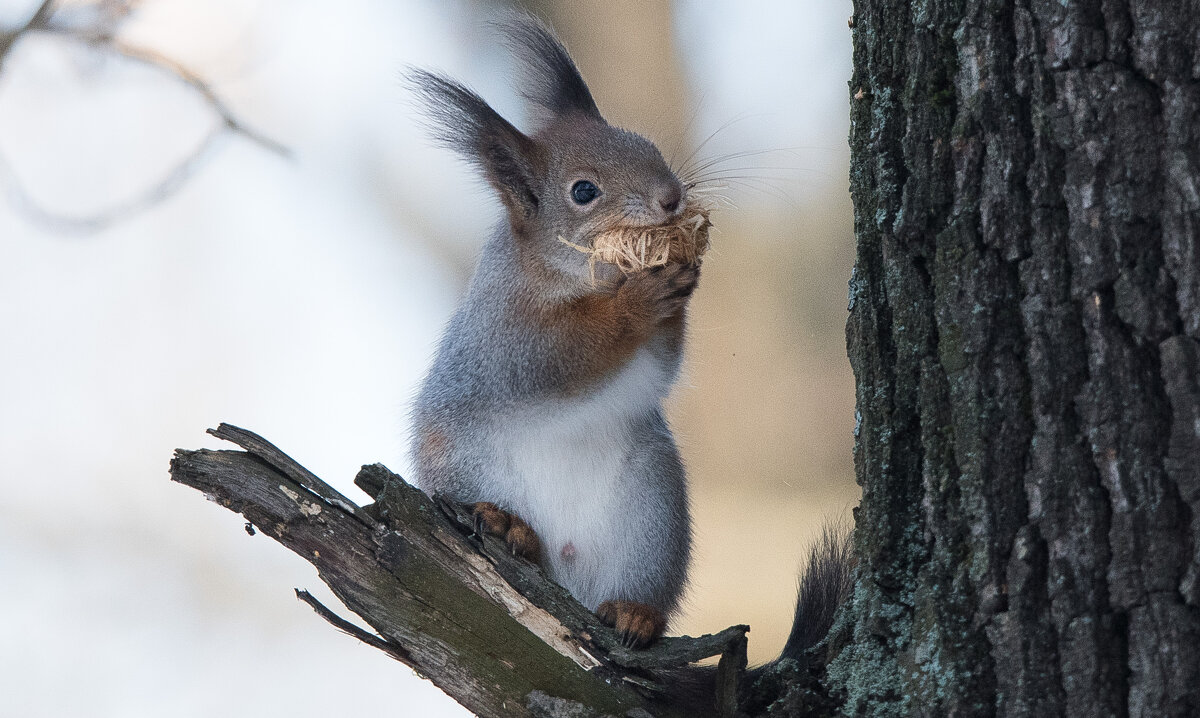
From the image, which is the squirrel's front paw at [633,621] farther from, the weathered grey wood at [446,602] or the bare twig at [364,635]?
the bare twig at [364,635]

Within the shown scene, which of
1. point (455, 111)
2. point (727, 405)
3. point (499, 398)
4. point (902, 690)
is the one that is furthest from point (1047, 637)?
point (727, 405)

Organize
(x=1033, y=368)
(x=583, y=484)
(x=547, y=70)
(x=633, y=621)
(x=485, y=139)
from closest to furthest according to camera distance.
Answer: (x=1033, y=368) → (x=633, y=621) → (x=583, y=484) → (x=485, y=139) → (x=547, y=70)

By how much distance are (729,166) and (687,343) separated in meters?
0.56

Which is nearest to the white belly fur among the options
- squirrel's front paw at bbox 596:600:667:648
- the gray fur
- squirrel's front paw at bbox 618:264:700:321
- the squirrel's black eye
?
the gray fur

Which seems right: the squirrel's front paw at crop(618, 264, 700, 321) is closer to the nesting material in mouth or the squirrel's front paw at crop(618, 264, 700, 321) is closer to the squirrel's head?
the nesting material in mouth

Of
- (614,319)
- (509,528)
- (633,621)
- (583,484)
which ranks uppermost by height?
(614,319)

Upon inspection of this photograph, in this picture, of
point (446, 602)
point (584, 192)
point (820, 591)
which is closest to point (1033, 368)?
point (820, 591)

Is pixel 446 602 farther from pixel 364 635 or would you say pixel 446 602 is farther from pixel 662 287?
pixel 662 287

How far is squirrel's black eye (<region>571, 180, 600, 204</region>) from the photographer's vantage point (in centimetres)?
226

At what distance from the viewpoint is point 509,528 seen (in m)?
1.95

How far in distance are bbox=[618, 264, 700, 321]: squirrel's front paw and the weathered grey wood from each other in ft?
2.14

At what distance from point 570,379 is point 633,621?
0.59 meters

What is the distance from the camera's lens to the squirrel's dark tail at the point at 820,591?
5.73 ft

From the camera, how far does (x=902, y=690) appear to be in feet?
4.10
